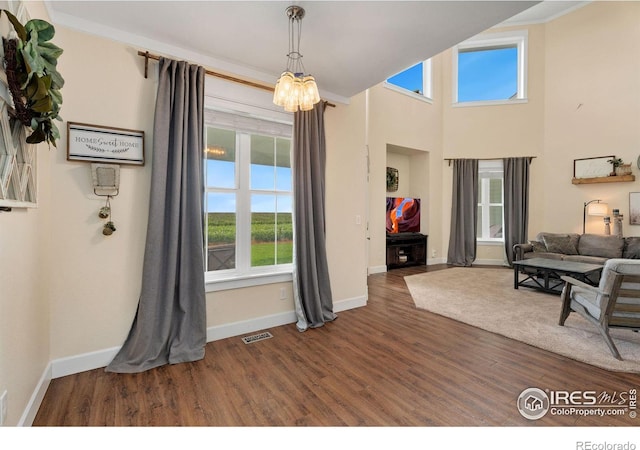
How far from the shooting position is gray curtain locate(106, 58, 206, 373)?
2270 mm

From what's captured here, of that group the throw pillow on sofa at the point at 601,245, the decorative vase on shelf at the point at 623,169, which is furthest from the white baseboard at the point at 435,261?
the decorative vase on shelf at the point at 623,169

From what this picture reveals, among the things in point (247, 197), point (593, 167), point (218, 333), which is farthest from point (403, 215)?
point (218, 333)

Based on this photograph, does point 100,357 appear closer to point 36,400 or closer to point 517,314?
point 36,400

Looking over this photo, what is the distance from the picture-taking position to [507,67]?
270 inches

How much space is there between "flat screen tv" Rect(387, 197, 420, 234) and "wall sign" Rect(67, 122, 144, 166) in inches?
209

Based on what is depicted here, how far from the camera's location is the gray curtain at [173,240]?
2270mm

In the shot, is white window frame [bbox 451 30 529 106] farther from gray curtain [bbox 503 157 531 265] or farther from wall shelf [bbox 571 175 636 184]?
wall shelf [bbox 571 175 636 184]

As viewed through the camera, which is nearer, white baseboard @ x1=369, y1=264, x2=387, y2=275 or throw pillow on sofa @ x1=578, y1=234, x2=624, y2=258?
throw pillow on sofa @ x1=578, y1=234, x2=624, y2=258

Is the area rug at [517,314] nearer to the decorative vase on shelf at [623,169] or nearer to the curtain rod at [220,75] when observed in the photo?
the decorative vase on shelf at [623,169]

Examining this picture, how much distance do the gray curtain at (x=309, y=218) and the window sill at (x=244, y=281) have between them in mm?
146

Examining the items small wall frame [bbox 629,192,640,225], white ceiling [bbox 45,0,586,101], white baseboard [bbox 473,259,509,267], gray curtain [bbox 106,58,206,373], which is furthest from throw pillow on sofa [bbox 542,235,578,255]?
gray curtain [bbox 106,58,206,373]

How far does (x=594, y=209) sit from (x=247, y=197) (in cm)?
687
